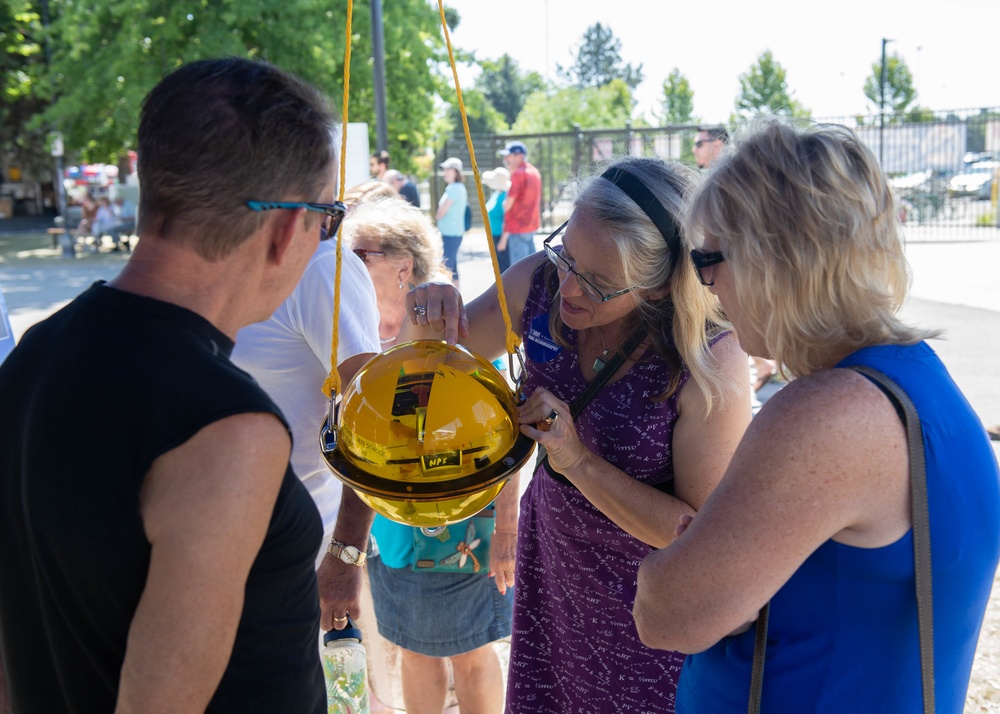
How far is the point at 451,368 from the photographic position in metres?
1.51

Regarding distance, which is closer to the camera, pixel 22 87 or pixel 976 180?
pixel 22 87

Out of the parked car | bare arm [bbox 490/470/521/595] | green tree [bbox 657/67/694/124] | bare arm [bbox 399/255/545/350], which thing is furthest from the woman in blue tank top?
green tree [bbox 657/67/694/124]

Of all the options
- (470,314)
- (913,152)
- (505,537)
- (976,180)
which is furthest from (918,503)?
(976,180)

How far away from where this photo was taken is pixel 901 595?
4.20 ft

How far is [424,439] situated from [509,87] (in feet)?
232

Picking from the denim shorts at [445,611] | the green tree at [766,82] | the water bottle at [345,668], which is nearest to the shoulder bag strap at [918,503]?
the water bottle at [345,668]

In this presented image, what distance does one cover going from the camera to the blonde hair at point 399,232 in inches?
124

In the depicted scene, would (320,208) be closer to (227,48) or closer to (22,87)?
(227,48)

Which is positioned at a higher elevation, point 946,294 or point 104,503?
point 104,503

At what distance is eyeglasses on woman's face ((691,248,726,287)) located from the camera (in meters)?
1.48

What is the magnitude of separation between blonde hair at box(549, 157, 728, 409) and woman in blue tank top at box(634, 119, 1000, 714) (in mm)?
513

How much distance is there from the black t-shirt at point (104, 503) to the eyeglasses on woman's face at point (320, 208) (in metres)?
0.18

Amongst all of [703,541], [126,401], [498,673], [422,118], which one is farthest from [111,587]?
[422,118]

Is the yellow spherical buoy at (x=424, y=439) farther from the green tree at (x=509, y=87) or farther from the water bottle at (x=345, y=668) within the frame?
the green tree at (x=509, y=87)
